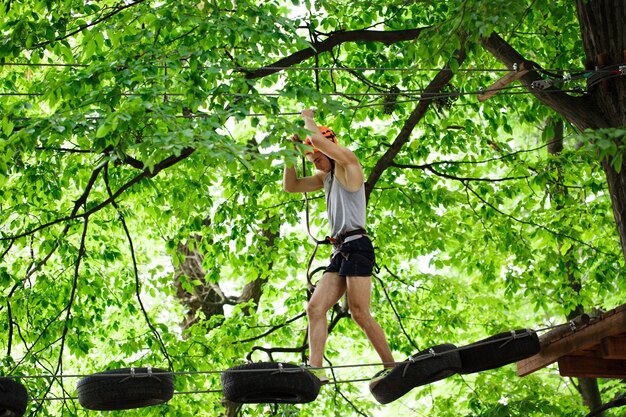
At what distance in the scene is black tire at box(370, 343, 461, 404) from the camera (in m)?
6.38

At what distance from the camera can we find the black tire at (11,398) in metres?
6.29

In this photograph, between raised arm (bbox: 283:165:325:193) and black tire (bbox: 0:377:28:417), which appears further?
raised arm (bbox: 283:165:325:193)

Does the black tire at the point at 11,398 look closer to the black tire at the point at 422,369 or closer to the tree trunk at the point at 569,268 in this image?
the black tire at the point at 422,369

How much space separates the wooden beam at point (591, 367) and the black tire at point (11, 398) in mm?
4155

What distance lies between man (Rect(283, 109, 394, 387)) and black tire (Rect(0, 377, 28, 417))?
192 centimetres

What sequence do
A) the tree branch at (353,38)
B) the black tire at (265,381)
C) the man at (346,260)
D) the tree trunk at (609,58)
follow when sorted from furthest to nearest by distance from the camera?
the tree branch at (353,38)
the tree trunk at (609,58)
the man at (346,260)
the black tire at (265,381)

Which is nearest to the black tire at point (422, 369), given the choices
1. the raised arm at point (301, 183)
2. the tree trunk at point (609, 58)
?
the raised arm at point (301, 183)

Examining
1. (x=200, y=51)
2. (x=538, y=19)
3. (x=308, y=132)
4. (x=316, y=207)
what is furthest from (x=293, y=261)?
(x=308, y=132)

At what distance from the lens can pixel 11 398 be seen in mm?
6324

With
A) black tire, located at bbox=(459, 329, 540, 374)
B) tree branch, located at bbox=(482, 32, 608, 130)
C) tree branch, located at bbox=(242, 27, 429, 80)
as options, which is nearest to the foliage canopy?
tree branch, located at bbox=(242, 27, 429, 80)

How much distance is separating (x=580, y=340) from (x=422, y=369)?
4.64ft

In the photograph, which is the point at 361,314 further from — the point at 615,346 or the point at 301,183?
the point at 615,346

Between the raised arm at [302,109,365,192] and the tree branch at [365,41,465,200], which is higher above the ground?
the tree branch at [365,41,465,200]

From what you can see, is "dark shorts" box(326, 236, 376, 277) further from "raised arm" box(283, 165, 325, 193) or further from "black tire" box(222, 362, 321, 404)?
"black tire" box(222, 362, 321, 404)
